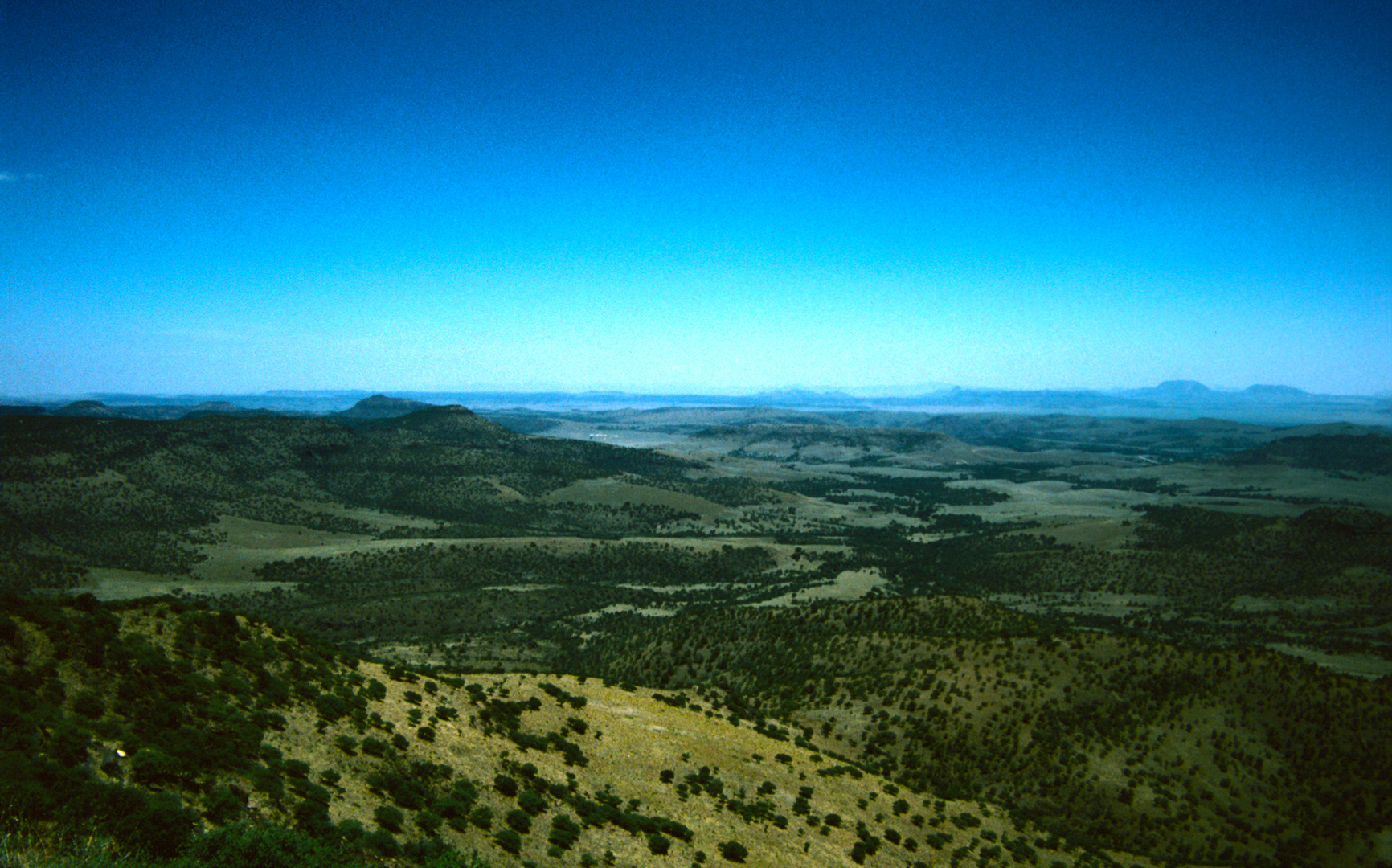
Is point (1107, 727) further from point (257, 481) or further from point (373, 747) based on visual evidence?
point (257, 481)

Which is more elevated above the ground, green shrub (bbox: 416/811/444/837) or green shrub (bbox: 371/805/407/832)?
green shrub (bbox: 371/805/407/832)

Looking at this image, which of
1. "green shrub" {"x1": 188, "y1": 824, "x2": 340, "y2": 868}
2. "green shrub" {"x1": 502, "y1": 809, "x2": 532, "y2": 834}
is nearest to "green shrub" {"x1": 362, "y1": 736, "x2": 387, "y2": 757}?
"green shrub" {"x1": 502, "y1": 809, "x2": 532, "y2": 834}

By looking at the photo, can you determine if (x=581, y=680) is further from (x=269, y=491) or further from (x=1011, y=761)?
(x=269, y=491)

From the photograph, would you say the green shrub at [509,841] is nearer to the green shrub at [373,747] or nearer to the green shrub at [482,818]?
the green shrub at [482,818]

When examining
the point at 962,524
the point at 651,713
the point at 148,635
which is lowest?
the point at 962,524

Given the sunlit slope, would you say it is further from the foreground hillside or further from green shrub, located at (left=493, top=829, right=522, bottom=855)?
green shrub, located at (left=493, top=829, right=522, bottom=855)

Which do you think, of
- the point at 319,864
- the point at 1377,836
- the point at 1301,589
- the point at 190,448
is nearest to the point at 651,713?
the point at 319,864
